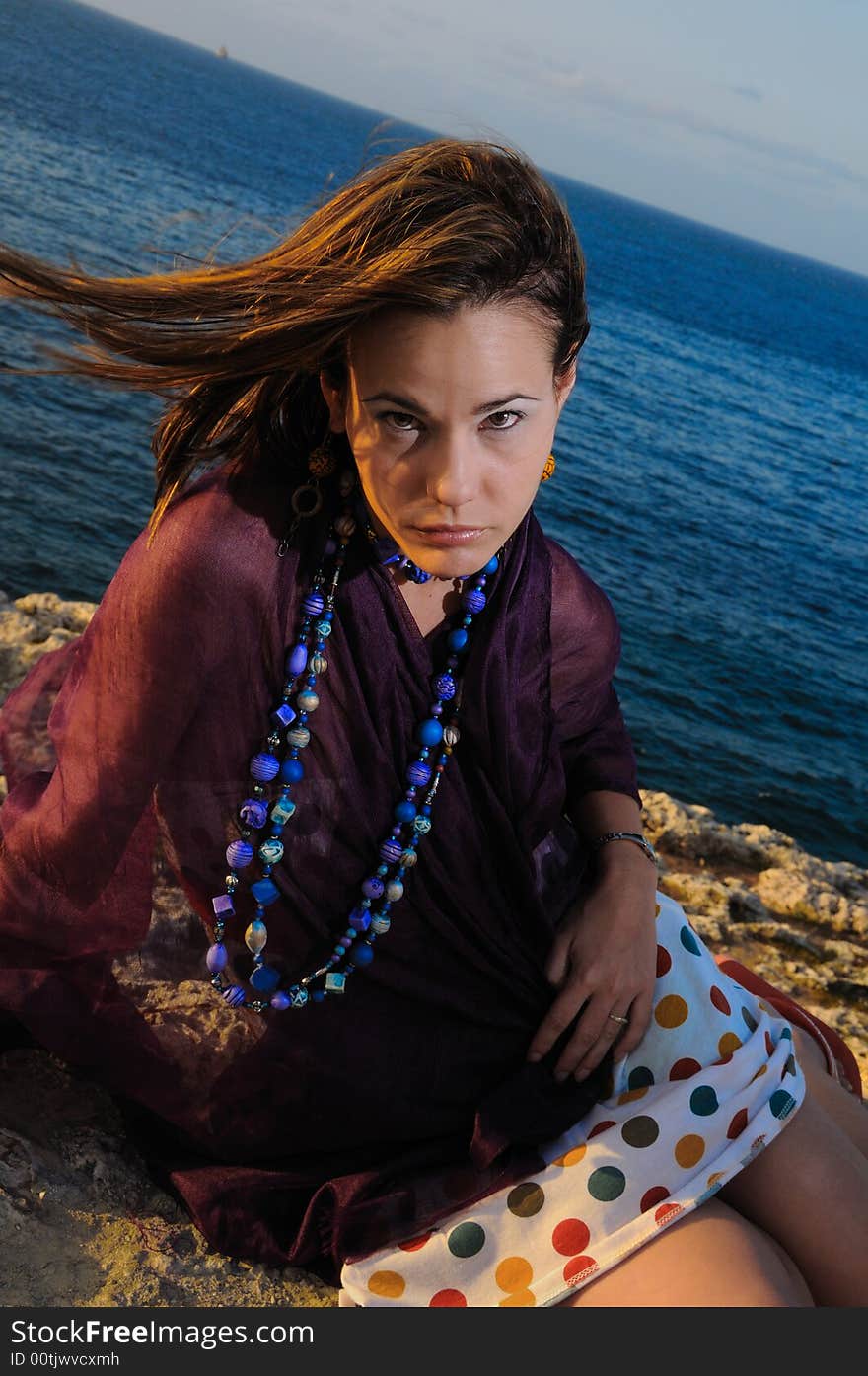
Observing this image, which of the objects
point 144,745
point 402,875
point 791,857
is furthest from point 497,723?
point 791,857

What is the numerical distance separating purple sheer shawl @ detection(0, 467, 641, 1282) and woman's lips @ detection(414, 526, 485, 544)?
0.58 feet

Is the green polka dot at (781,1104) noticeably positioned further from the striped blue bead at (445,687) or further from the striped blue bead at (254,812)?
the striped blue bead at (254,812)

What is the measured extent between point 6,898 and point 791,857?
520cm

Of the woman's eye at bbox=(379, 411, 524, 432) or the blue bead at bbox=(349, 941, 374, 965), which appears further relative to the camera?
the blue bead at bbox=(349, 941, 374, 965)

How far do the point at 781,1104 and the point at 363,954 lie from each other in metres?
0.84

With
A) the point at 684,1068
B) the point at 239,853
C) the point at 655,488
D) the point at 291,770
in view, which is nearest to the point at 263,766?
the point at 291,770

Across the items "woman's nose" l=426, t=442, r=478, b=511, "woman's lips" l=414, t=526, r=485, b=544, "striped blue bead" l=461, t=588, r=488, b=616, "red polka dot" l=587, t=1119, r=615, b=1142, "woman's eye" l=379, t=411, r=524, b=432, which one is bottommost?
"red polka dot" l=587, t=1119, r=615, b=1142

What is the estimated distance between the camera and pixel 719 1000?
2.44 meters

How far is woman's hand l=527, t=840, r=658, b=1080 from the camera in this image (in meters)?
2.31

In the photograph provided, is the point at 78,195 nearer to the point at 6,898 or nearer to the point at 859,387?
the point at 6,898

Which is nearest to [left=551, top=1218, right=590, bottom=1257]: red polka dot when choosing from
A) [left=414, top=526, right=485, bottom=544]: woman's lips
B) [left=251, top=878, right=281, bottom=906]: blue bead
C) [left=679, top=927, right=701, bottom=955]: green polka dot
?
[left=679, top=927, right=701, bottom=955]: green polka dot

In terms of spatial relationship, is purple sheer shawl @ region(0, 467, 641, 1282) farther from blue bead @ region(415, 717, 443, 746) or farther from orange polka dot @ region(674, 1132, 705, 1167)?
orange polka dot @ region(674, 1132, 705, 1167)

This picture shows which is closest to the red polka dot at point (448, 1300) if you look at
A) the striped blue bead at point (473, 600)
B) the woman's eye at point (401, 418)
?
the striped blue bead at point (473, 600)
